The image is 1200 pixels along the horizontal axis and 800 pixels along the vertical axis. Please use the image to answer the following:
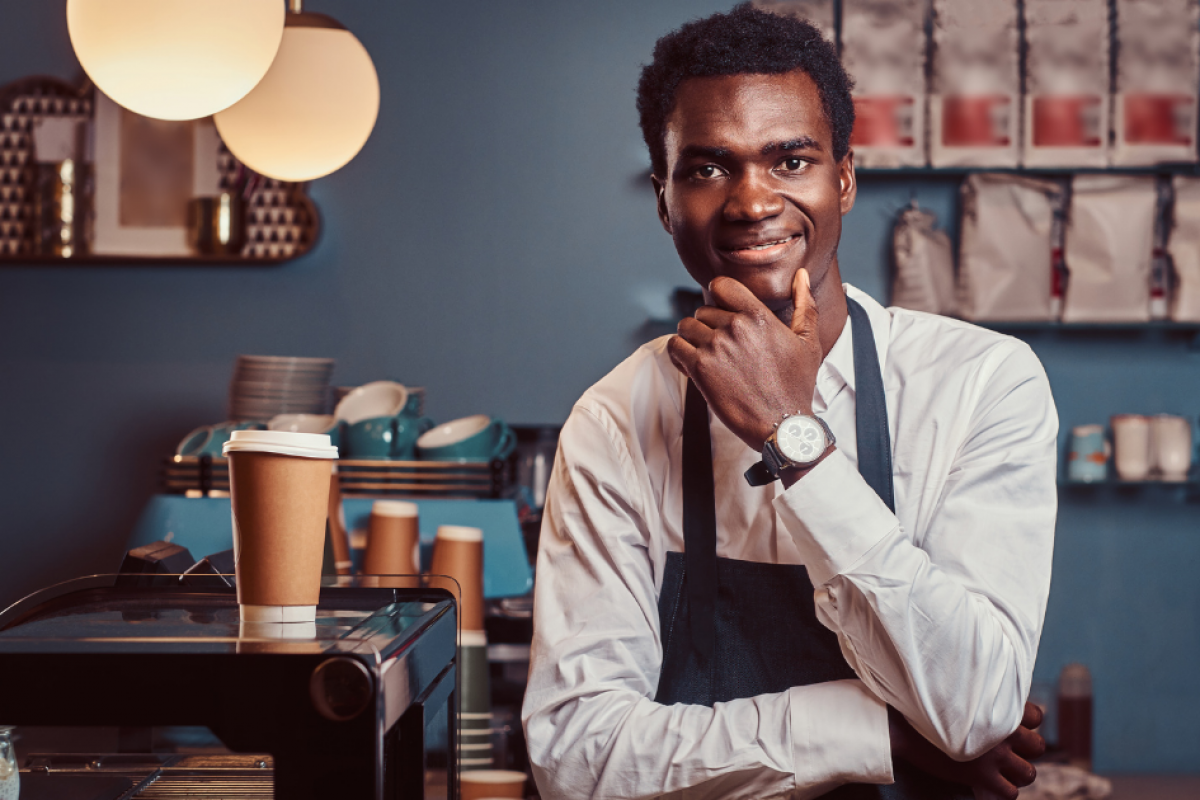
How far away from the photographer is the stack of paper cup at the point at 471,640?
70.6 inches

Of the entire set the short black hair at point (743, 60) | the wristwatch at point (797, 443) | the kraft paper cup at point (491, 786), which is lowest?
the kraft paper cup at point (491, 786)

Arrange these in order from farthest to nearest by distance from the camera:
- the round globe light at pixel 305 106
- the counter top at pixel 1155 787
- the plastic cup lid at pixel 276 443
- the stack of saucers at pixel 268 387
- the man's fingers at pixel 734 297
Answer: the counter top at pixel 1155 787, the stack of saucers at pixel 268 387, the round globe light at pixel 305 106, the man's fingers at pixel 734 297, the plastic cup lid at pixel 276 443

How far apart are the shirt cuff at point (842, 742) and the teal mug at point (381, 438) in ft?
4.61

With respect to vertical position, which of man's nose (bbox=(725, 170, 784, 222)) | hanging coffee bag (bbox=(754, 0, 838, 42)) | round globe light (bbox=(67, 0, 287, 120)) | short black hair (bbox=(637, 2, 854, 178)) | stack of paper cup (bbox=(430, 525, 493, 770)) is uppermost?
hanging coffee bag (bbox=(754, 0, 838, 42))

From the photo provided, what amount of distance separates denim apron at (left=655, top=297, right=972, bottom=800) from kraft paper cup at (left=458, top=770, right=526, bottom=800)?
54 cm

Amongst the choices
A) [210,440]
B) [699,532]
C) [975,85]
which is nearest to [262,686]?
[699,532]

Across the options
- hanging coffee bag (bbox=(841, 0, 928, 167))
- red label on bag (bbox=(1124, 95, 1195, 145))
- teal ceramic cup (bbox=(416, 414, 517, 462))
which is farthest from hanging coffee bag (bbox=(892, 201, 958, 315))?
teal ceramic cup (bbox=(416, 414, 517, 462))

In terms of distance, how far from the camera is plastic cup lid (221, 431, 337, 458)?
2.21ft

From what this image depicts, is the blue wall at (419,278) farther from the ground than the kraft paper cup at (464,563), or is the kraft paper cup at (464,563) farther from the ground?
the blue wall at (419,278)

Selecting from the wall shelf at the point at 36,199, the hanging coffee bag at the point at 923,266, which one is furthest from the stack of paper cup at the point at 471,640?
the hanging coffee bag at the point at 923,266

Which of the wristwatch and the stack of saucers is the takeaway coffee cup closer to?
the wristwatch

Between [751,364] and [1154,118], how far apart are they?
2592 millimetres

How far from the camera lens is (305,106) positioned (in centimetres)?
181

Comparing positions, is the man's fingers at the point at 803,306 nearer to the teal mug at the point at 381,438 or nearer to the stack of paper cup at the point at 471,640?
the stack of paper cup at the point at 471,640
